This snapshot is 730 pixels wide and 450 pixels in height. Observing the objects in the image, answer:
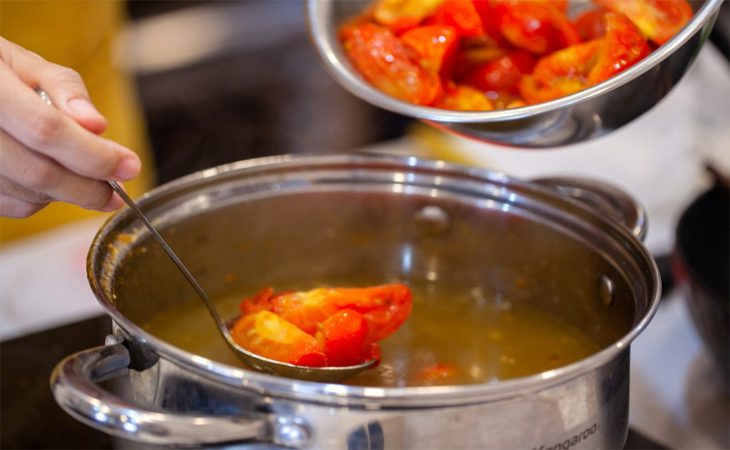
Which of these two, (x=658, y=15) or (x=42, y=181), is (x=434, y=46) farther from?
(x=42, y=181)

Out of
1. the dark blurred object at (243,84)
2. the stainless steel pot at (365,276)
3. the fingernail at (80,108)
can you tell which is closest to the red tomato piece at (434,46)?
the stainless steel pot at (365,276)

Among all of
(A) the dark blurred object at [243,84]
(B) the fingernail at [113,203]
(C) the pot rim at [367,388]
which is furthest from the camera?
(A) the dark blurred object at [243,84]

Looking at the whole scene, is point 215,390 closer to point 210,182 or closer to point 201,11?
point 210,182

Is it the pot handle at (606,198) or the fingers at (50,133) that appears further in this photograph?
the pot handle at (606,198)

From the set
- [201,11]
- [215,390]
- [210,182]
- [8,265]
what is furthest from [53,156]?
[201,11]

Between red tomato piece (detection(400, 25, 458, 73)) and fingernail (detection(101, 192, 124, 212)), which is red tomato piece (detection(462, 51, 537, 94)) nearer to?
red tomato piece (detection(400, 25, 458, 73))

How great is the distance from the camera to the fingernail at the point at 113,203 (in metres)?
0.63

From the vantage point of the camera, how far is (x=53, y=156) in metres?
0.55

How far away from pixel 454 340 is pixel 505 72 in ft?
0.82

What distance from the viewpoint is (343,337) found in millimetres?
688

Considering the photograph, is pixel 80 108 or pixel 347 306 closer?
pixel 80 108

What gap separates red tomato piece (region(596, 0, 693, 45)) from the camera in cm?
77

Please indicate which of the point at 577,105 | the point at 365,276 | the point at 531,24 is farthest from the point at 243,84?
the point at 577,105

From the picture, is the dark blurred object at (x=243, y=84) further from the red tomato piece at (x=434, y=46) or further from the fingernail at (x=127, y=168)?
the fingernail at (x=127, y=168)
